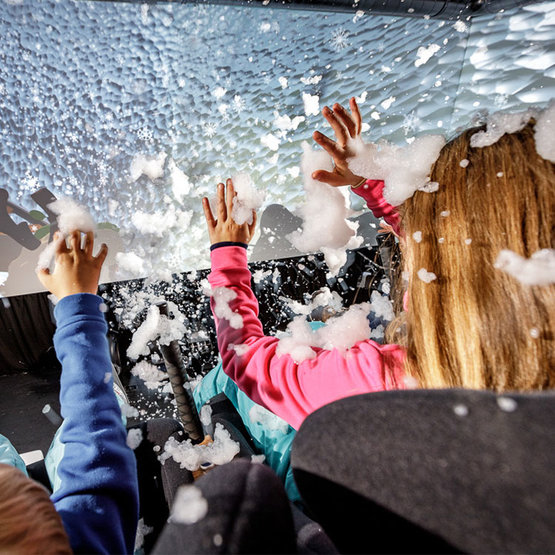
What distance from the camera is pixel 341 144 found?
752mm

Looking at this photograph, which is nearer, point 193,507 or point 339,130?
point 193,507

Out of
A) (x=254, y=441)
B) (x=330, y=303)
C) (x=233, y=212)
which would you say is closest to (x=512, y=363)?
(x=233, y=212)

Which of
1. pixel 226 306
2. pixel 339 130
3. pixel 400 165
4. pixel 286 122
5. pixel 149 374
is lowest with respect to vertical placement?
pixel 149 374

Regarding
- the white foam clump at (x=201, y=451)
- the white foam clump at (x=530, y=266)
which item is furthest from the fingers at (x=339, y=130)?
the white foam clump at (x=201, y=451)

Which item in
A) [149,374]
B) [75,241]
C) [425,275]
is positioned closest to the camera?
[425,275]

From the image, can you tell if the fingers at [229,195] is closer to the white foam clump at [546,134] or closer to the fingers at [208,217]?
the fingers at [208,217]

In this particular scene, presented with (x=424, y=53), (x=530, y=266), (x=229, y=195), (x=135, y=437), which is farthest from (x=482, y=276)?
(x=424, y=53)

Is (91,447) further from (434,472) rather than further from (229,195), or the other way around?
(229,195)

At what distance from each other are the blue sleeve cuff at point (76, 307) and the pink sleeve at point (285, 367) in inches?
10.0

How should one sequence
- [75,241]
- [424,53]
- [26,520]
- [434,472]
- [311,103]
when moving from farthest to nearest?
[424,53] < [311,103] < [75,241] < [26,520] < [434,472]

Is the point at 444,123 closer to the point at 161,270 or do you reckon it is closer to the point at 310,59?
the point at 310,59

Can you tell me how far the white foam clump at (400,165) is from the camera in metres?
0.59

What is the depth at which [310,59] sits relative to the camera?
3.56 feet

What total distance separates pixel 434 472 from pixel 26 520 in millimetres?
394
